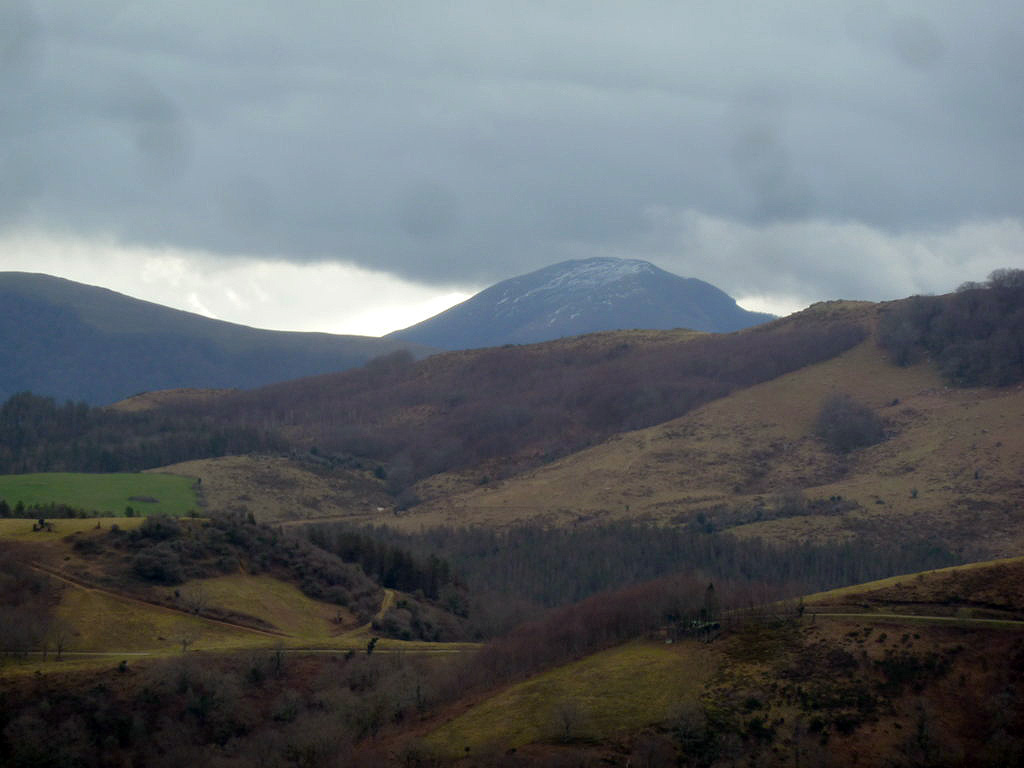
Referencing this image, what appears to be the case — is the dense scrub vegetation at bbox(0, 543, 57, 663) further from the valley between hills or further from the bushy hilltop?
the bushy hilltop

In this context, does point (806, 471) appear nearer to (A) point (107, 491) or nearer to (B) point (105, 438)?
(A) point (107, 491)

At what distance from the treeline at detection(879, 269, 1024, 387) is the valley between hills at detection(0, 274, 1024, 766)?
420 mm

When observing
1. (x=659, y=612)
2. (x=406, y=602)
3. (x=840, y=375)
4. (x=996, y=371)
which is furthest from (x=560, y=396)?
(x=659, y=612)

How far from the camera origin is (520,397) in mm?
165125

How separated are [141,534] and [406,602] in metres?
17.6

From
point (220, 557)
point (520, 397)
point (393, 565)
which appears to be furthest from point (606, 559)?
point (520, 397)

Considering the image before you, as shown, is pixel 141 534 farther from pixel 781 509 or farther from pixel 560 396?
pixel 560 396

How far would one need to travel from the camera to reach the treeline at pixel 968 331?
129m

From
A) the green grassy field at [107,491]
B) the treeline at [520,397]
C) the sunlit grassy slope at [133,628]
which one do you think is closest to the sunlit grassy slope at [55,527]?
the sunlit grassy slope at [133,628]

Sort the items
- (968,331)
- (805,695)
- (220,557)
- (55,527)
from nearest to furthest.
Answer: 1. (805,695)
2. (55,527)
3. (220,557)
4. (968,331)

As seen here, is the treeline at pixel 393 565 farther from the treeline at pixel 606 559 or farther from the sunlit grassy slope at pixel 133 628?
the sunlit grassy slope at pixel 133 628

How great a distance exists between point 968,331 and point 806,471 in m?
29.7

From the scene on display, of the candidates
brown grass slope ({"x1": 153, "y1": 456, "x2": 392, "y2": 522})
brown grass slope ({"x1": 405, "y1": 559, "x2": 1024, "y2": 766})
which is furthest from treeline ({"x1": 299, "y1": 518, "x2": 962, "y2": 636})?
brown grass slope ({"x1": 405, "y1": 559, "x2": 1024, "y2": 766})

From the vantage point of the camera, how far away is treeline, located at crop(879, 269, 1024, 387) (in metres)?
129
